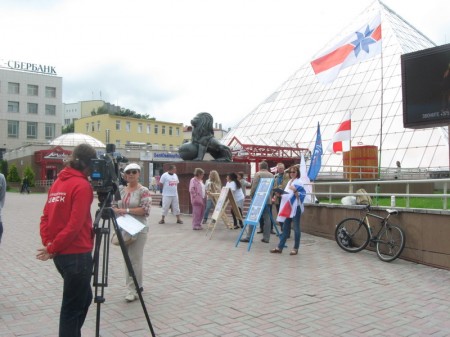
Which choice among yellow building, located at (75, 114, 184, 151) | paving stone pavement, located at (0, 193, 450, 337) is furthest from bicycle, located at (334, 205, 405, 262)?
yellow building, located at (75, 114, 184, 151)

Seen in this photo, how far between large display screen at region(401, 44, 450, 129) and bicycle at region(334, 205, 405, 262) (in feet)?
11.9

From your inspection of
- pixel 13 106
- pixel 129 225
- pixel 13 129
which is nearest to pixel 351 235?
pixel 129 225

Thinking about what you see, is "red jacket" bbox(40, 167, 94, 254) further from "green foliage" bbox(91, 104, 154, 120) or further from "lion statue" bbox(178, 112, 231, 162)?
"green foliage" bbox(91, 104, 154, 120)

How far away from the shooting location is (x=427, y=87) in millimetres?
11562

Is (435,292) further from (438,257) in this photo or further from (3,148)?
(3,148)

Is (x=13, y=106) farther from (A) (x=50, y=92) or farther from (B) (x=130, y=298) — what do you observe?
(B) (x=130, y=298)

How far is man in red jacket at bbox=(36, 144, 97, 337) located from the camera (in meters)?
3.66

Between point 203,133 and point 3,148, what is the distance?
63.3 m

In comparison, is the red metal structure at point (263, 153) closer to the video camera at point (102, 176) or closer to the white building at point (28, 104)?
the video camera at point (102, 176)

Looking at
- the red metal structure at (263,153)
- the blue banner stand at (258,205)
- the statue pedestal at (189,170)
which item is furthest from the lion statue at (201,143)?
the red metal structure at (263,153)

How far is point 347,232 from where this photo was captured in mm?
9688

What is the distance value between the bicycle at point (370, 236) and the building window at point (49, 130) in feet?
244

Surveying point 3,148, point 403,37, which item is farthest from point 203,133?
point 3,148

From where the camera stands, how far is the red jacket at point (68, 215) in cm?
363
